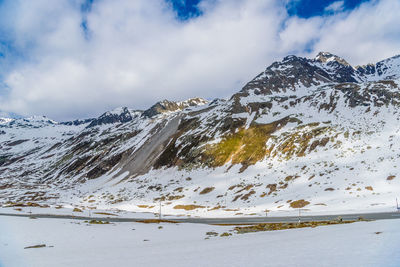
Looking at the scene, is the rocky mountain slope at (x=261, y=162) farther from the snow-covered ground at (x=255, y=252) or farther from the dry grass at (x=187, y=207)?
the snow-covered ground at (x=255, y=252)

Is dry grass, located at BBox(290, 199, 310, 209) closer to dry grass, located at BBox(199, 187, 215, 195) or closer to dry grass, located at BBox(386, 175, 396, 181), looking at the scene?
dry grass, located at BBox(386, 175, 396, 181)

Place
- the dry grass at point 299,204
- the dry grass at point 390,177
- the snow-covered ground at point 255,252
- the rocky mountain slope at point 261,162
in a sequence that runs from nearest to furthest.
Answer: the snow-covered ground at point 255,252, the dry grass at point 390,177, the dry grass at point 299,204, the rocky mountain slope at point 261,162

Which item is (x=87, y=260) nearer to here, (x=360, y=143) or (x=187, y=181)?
(x=360, y=143)

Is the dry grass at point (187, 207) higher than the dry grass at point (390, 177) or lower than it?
lower

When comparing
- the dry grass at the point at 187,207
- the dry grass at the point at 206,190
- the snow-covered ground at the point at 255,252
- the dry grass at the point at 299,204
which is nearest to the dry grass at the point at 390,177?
the dry grass at the point at 299,204

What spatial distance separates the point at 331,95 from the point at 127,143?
118504 mm

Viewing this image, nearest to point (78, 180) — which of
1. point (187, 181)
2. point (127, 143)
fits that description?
point (127, 143)

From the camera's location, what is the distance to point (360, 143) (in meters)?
63.7

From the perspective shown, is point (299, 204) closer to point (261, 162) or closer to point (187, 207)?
point (187, 207)

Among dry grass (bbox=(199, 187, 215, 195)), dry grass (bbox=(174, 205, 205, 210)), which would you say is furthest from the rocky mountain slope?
dry grass (bbox=(174, 205, 205, 210))

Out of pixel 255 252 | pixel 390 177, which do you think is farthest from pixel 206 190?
pixel 255 252

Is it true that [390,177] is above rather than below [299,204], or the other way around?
above

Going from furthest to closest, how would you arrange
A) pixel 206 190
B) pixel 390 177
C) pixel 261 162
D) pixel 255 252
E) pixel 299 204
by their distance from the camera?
1. pixel 261 162
2. pixel 206 190
3. pixel 299 204
4. pixel 390 177
5. pixel 255 252

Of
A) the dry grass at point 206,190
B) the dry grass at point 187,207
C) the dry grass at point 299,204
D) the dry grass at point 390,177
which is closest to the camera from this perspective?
the dry grass at point 390,177
